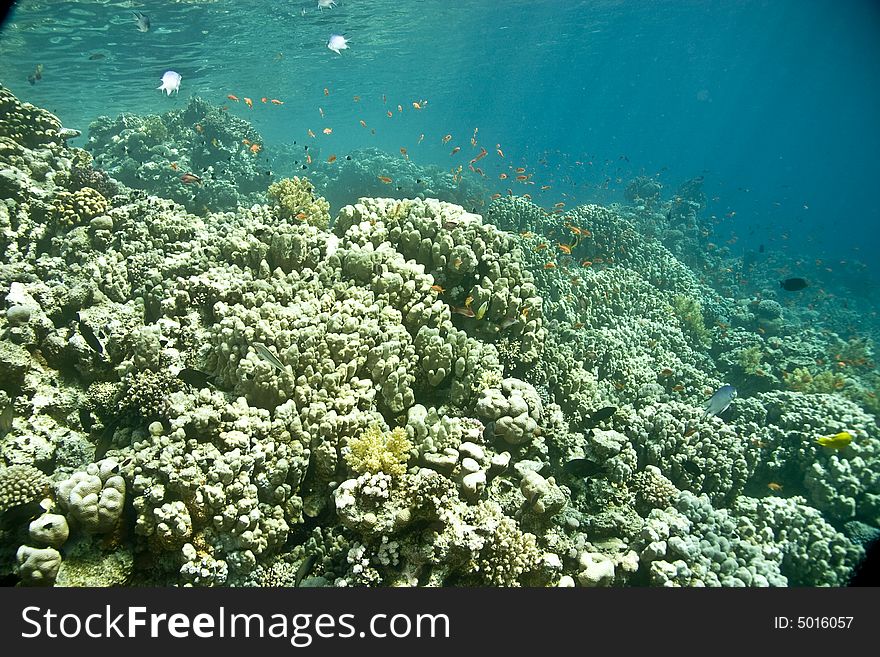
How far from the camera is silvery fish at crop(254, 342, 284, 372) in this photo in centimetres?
490

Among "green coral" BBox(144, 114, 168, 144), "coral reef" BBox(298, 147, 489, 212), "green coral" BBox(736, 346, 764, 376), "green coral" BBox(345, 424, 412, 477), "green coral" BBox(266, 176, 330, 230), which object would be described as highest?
"green coral" BBox(266, 176, 330, 230)

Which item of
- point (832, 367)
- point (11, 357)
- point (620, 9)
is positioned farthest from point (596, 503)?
point (620, 9)

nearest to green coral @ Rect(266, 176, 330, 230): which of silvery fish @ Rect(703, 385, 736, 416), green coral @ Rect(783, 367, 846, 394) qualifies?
silvery fish @ Rect(703, 385, 736, 416)

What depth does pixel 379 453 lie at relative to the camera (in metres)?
4.55

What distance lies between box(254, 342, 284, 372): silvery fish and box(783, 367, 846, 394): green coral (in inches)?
484

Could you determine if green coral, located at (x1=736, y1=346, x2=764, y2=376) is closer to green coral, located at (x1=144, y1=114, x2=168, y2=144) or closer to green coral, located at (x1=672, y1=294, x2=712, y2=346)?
green coral, located at (x1=672, y1=294, x2=712, y2=346)

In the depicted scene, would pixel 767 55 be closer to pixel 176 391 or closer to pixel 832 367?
pixel 832 367

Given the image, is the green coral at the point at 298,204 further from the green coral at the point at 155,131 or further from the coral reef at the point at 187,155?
the green coral at the point at 155,131

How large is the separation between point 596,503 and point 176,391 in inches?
222

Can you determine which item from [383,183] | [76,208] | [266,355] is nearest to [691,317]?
[266,355]

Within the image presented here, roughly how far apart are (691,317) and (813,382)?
340 centimetres

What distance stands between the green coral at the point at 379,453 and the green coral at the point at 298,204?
498 centimetres

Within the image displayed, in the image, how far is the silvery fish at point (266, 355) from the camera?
4902 mm

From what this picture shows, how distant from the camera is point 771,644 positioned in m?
3.79
